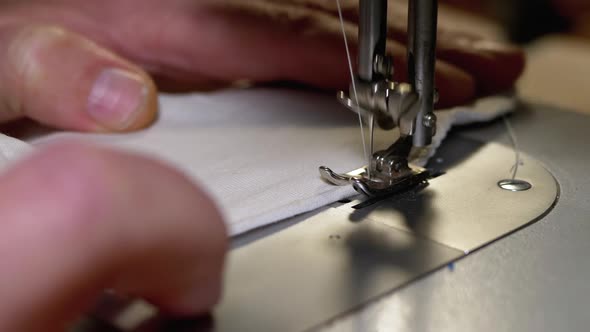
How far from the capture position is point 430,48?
1.91ft

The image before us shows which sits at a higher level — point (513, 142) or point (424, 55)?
point (424, 55)

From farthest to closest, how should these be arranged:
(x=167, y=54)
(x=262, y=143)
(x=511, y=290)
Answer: (x=167, y=54) → (x=262, y=143) → (x=511, y=290)

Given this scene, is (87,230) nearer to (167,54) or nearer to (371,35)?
(371,35)

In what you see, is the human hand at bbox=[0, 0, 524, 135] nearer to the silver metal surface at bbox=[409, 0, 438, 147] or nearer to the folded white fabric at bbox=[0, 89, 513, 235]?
the folded white fabric at bbox=[0, 89, 513, 235]

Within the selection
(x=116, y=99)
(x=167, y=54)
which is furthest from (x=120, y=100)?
(x=167, y=54)

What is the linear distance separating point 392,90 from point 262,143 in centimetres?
19

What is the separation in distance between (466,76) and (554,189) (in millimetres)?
237

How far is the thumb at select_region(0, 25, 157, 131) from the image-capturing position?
28.8 inches

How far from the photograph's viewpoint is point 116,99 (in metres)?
0.75

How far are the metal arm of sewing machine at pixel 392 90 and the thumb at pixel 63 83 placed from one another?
0.89ft

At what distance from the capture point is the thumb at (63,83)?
732 millimetres

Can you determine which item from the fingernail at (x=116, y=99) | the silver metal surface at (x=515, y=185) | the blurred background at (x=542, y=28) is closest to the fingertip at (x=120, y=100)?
the fingernail at (x=116, y=99)

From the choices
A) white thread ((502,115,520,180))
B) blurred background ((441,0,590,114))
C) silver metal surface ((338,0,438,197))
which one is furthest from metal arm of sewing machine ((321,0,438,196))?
blurred background ((441,0,590,114))

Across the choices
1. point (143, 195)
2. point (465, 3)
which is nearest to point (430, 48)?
point (143, 195)
